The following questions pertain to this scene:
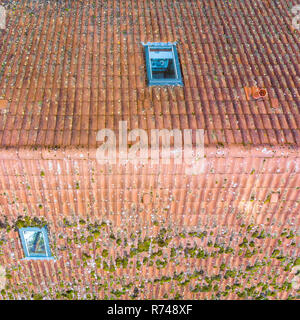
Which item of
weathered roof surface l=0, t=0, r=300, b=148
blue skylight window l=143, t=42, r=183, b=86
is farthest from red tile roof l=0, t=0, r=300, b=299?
blue skylight window l=143, t=42, r=183, b=86

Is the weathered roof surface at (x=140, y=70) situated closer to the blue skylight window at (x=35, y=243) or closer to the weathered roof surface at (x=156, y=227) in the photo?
the weathered roof surface at (x=156, y=227)

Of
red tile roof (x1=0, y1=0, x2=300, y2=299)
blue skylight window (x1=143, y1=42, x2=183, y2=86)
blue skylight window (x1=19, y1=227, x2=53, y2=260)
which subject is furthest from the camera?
blue skylight window (x1=143, y1=42, x2=183, y2=86)

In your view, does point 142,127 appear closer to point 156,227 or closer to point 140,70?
point 140,70

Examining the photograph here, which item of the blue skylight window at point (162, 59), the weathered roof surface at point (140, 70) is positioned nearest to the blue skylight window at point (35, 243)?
the weathered roof surface at point (140, 70)

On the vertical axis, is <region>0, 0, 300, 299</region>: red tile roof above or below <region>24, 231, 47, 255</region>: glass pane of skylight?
above

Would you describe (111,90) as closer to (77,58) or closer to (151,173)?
(77,58)

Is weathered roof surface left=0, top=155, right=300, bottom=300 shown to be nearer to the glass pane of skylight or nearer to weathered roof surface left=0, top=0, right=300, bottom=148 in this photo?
the glass pane of skylight

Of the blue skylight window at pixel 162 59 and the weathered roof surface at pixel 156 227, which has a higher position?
the blue skylight window at pixel 162 59
